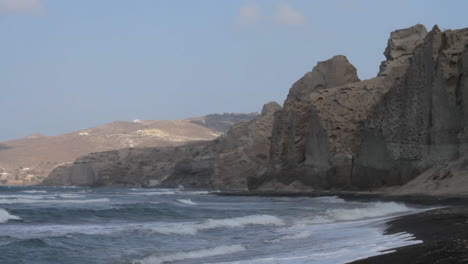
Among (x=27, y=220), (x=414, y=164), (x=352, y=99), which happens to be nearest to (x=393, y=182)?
(x=414, y=164)

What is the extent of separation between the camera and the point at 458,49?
34031 mm

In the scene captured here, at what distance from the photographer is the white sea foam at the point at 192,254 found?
14.6m

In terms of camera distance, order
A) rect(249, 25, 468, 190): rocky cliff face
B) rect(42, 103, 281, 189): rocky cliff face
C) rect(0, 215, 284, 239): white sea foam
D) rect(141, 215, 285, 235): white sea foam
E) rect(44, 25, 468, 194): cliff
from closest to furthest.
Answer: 1. rect(0, 215, 284, 239): white sea foam
2. rect(141, 215, 285, 235): white sea foam
3. rect(44, 25, 468, 194): cliff
4. rect(249, 25, 468, 190): rocky cliff face
5. rect(42, 103, 281, 189): rocky cliff face

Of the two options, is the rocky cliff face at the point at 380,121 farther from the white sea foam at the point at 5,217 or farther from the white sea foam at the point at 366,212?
the white sea foam at the point at 5,217

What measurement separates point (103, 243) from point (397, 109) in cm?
2477

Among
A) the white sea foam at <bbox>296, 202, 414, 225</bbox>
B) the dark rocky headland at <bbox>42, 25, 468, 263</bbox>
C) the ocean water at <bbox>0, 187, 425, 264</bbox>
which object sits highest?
the dark rocky headland at <bbox>42, 25, 468, 263</bbox>

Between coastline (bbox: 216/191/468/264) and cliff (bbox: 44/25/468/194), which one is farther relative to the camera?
cliff (bbox: 44/25/468/194)

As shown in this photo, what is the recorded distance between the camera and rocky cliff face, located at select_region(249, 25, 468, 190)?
1335 inches

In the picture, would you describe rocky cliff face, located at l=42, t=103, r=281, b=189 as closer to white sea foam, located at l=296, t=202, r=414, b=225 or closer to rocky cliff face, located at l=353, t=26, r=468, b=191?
rocky cliff face, located at l=353, t=26, r=468, b=191

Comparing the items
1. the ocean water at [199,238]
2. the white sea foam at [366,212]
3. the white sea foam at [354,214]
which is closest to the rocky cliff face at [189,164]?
the white sea foam at [366,212]

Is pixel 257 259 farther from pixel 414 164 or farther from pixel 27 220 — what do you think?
pixel 414 164

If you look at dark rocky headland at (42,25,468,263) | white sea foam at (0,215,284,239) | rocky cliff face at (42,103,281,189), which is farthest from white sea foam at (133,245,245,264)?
rocky cliff face at (42,103,281,189)

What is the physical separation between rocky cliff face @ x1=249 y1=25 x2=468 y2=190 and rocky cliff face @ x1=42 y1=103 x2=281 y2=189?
23.0ft

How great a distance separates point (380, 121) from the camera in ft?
131
